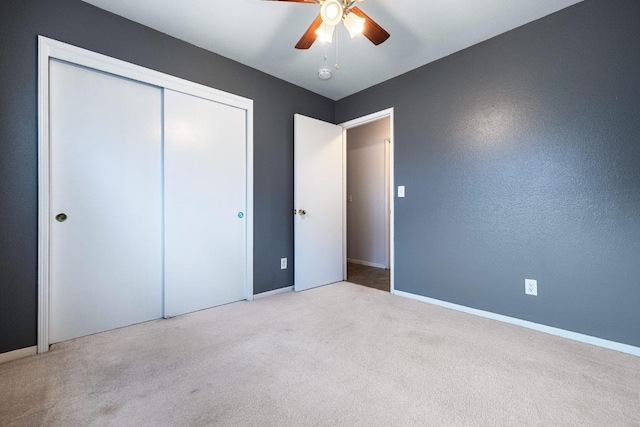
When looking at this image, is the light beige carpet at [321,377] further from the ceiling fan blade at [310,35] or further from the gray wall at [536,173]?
the ceiling fan blade at [310,35]

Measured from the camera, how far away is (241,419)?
3.92 feet

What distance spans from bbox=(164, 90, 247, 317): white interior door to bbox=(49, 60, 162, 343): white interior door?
0.11 meters

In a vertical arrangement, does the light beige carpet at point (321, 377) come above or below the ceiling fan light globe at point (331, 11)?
below

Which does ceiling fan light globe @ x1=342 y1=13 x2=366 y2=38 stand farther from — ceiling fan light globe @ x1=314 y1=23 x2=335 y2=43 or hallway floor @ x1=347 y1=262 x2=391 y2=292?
hallway floor @ x1=347 y1=262 x2=391 y2=292

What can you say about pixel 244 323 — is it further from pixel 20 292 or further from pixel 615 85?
pixel 615 85

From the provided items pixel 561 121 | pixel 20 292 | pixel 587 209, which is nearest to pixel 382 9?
pixel 561 121

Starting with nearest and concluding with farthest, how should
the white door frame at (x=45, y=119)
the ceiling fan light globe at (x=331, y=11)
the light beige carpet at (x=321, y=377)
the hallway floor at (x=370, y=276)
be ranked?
the light beige carpet at (x=321, y=377) < the ceiling fan light globe at (x=331, y=11) < the white door frame at (x=45, y=119) < the hallway floor at (x=370, y=276)

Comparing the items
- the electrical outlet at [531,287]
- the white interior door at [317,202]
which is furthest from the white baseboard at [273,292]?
the electrical outlet at [531,287]

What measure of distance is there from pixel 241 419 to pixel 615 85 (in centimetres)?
305

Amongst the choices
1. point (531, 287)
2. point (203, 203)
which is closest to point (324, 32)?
point (203, 203)

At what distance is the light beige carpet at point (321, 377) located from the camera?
47.9 inches

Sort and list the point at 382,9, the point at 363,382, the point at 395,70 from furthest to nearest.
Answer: the point at 395,70
the point at 382,9
the point at 363,382

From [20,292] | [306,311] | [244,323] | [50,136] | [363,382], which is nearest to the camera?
[363,382]

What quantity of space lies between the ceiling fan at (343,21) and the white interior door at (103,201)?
4.90 feet
